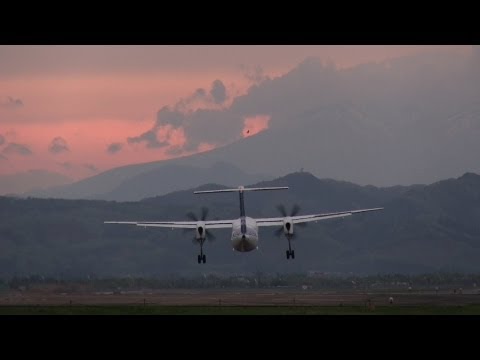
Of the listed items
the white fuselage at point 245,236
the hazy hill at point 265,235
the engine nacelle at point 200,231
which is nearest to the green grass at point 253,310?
the white fuselage at point 245,236

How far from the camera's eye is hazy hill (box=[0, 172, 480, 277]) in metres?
137

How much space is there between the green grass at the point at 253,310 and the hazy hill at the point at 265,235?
67179 mm

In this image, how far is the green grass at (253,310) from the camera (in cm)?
5131

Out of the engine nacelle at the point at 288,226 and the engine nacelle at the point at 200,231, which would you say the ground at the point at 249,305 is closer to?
the engine nacelle at the point at 200,231

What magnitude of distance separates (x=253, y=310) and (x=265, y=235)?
9193 cm

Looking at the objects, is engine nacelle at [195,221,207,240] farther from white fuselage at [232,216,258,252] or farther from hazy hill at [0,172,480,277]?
hazy hill at [0,172,480,277]

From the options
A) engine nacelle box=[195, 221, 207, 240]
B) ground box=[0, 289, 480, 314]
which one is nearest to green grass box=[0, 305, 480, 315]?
ground box=[0, 289, 480, 314]

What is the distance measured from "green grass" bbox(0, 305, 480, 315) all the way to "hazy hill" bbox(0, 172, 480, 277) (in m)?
67.2

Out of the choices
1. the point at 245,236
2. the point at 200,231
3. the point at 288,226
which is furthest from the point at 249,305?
the point at 288,226

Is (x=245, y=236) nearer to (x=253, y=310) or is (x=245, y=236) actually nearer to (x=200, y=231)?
(x=200, y=231)

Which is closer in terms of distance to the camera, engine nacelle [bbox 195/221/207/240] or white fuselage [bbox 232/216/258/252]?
white fuselage [bbox 232/216/258/252]
